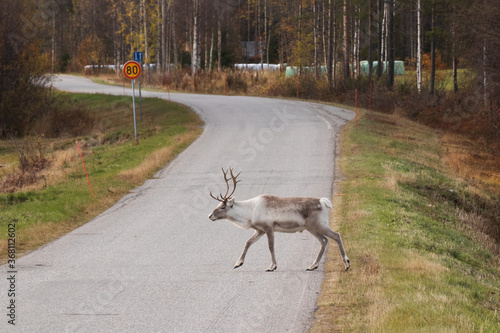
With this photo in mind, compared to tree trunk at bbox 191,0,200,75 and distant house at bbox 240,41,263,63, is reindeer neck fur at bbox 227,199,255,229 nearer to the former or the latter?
tree trunk at bbox 191,0,200,75

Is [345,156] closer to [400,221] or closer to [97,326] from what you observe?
[400,221]

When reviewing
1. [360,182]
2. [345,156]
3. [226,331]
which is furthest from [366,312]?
[345,156]

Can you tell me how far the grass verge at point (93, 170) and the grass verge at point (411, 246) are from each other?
5955 millimetres

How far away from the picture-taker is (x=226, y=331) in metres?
6.91

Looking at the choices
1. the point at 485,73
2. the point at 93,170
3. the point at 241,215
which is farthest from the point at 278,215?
the point at 485,73

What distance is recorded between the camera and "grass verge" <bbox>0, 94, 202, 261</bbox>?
542 inches

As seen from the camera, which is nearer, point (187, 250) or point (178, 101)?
point (187, 250)

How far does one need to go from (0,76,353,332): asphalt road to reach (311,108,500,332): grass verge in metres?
0.56

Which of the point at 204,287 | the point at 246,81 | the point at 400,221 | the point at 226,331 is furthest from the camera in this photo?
the point at 246,81

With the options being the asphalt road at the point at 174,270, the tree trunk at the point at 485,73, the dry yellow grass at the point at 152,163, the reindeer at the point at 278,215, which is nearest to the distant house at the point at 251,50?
the tree trunk at the point at 485,73

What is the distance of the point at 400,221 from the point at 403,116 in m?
24.0

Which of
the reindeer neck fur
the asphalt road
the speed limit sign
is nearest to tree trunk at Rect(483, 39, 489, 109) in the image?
the asphalt road

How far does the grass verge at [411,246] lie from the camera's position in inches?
278

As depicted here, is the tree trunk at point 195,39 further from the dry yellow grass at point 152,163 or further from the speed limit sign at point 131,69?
A: the speed limit sign at point 131,69
